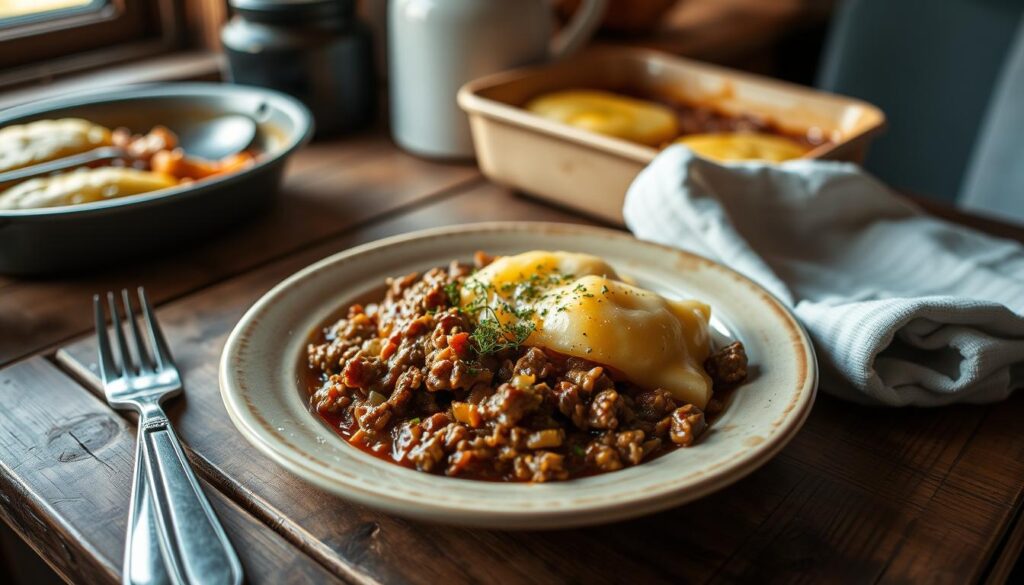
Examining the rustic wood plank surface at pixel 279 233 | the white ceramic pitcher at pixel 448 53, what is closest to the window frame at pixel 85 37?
the rustic wood plank surface at pixel 279 233

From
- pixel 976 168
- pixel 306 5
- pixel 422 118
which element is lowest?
pixel 976 168

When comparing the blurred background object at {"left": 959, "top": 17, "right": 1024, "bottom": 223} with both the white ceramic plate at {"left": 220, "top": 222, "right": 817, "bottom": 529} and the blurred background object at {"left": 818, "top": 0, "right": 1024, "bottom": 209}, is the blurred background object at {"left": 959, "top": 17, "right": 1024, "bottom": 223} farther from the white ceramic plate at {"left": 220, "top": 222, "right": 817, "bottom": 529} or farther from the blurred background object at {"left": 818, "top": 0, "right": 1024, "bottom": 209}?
the white ceramic plate at {"left": 220, "top": 222, "right": 817, "bottom": 529}

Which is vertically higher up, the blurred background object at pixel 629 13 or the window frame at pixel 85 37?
the blurred background object at pixel 629 13

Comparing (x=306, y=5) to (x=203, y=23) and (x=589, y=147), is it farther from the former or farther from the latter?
(x=589, y=147)

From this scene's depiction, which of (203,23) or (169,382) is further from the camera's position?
(203,23)

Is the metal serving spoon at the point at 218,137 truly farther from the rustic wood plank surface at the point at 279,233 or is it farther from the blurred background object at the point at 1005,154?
the blurred background object at the point at 1005,154

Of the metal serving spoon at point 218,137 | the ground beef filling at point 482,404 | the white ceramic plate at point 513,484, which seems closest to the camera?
the white ceramic plate at point 513,484

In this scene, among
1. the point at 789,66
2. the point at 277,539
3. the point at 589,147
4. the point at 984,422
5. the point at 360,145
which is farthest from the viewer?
the point at 789,66

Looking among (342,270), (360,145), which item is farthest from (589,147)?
(360,145)
